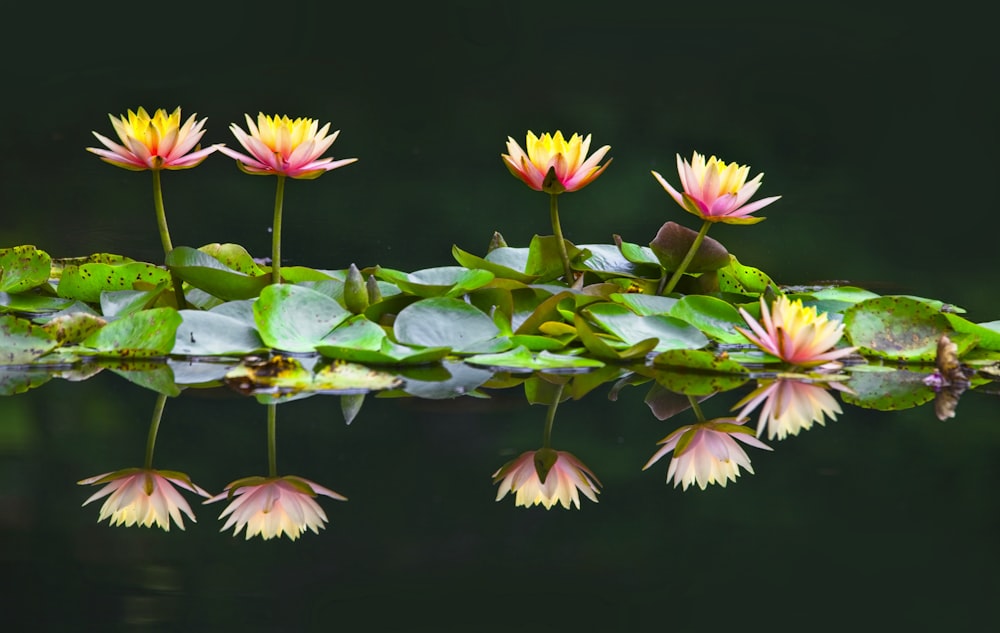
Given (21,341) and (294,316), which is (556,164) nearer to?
(294,316)

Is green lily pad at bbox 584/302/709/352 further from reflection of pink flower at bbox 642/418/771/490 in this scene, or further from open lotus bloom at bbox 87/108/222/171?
open lotus bloom at bbox 87/108/222/171

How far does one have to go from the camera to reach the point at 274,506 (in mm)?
1841

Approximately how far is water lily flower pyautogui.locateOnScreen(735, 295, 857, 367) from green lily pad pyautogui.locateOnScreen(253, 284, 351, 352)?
92cm

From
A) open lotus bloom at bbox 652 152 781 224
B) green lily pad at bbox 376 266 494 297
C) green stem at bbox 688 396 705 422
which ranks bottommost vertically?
green stem at bbox 688 396 705 422

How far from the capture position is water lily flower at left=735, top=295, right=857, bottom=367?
7.80ft

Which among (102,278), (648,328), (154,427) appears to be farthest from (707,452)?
(102,278)

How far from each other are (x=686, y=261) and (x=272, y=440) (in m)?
1.18

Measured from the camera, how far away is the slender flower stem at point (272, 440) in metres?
2.01

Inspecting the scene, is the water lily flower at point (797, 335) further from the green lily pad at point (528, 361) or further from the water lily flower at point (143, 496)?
the water lily flower at point (143, 496)

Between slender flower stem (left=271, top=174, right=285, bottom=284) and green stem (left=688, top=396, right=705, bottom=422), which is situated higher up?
slender flower stem (left=271, top=174, right=285, bottom=284)

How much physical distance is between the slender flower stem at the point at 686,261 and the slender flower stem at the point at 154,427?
1275 mm

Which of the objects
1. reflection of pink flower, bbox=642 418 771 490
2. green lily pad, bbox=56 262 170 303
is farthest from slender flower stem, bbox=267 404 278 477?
green lily pad, bbox=56 262 170 303

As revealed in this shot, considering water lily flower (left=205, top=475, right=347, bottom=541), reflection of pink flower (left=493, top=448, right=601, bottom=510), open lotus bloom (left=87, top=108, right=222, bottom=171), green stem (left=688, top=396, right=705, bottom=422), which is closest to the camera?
water lily flower (left=205, top=475, right=347, bottom=541)

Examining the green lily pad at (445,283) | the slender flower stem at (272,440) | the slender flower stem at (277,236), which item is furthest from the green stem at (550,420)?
the slender flower stem at (277,236)
